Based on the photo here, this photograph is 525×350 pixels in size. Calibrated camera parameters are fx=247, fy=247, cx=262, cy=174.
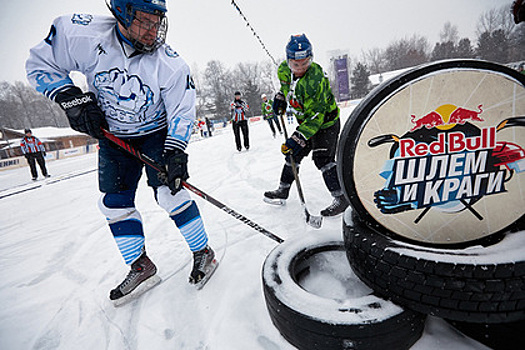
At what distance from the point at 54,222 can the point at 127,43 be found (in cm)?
359

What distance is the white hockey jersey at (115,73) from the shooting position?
5.14ft

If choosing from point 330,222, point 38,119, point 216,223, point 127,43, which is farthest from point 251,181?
point 38,119

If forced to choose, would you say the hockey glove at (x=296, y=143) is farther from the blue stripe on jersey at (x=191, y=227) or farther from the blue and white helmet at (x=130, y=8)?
the blue and white helmet at (x=130, y=8)

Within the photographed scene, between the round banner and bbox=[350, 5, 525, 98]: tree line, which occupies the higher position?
bbox=[350, 5, 525, 98]: tree line

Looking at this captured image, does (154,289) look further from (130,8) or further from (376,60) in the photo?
(376,60)

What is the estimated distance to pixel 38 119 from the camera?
51938 millimetres

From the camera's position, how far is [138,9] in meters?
1.48

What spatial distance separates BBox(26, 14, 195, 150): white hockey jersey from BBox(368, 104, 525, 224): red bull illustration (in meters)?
1.32

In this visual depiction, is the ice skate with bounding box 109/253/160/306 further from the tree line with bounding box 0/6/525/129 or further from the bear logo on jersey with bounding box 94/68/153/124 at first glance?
the tree line with bounding box 0/6/525/129

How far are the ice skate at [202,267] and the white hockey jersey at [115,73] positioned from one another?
90 centimetres

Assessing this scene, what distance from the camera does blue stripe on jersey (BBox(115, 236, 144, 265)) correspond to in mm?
1848

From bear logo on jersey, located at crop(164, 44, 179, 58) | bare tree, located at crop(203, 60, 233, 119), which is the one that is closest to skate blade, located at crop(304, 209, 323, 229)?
bear logo on jersey, located at crop(164, 44, 179, 58)

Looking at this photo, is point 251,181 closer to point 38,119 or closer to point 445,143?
point 445,143

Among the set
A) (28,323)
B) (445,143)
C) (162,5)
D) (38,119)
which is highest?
(38,119)
